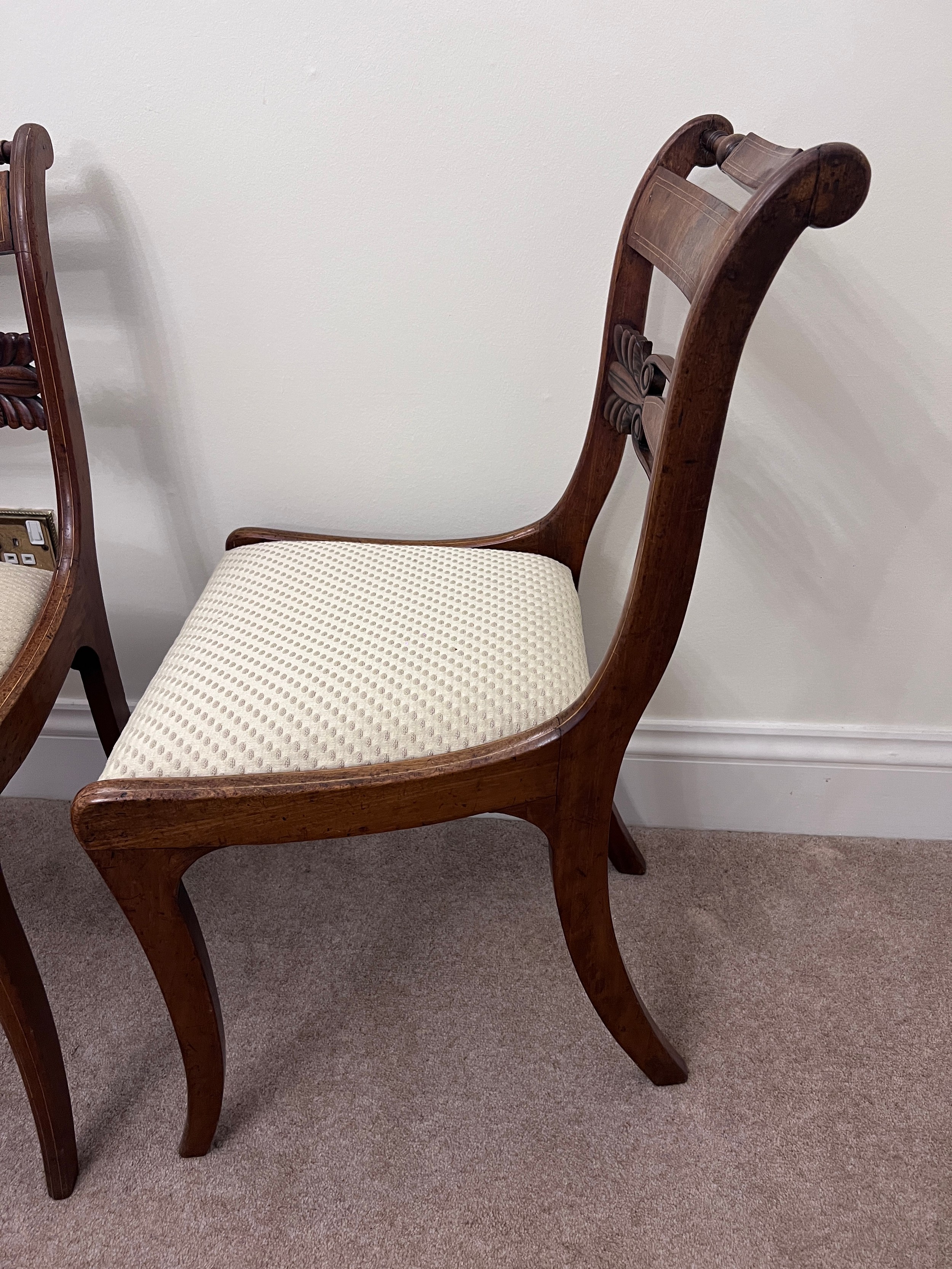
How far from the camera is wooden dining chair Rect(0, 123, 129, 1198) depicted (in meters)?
0.79

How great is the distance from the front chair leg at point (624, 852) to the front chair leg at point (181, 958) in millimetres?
571

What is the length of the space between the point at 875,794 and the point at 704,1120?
0.55m

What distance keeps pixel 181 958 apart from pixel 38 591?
1.34 feet

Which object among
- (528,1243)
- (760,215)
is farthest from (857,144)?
(528,1243)

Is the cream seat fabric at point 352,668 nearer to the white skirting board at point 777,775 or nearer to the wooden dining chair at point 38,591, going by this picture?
the wooden dining chair at point 38,591

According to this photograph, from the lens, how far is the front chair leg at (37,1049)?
2.51 ft

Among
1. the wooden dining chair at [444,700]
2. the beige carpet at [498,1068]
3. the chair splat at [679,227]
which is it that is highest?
the chair splat at [679,227]

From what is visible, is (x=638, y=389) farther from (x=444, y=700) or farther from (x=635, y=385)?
(x=444, y=700)

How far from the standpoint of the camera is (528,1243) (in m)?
0.82

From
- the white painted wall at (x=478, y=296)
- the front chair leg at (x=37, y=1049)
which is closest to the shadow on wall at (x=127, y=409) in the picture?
the white painted wall at (x=478, y=296)

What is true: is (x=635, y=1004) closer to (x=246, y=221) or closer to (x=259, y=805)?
(x=259, y=805)

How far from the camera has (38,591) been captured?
0.90m

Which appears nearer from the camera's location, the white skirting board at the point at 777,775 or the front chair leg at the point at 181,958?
the front chair leg at the point at 181,958

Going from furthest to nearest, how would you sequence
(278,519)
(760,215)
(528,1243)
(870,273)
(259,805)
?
1. (278,519)
2. (870,273)
3. (528,1243)
4. (259,805)
5. (760,215)
